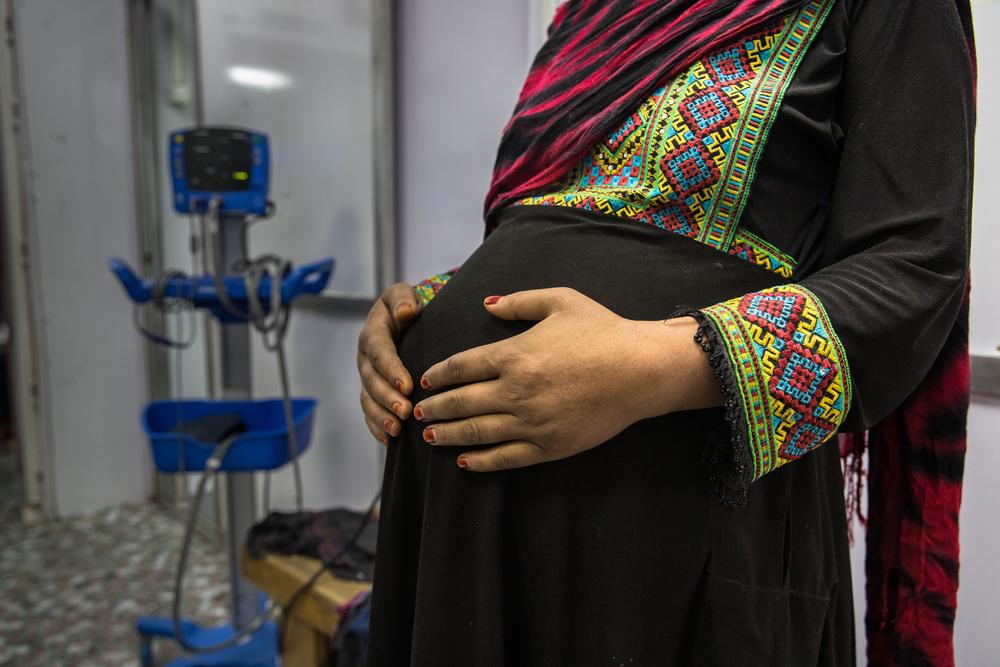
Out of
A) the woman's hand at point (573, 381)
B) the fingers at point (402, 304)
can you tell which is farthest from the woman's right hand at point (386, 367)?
the woman's hand at point (573, 381)

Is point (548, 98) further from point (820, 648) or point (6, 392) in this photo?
point (6, 392)

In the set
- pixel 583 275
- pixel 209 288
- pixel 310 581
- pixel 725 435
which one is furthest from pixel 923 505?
pixel 209 288

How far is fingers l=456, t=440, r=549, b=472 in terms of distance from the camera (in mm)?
432

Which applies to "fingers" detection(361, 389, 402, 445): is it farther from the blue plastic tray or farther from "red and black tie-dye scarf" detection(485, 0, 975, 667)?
the blue plastic tray

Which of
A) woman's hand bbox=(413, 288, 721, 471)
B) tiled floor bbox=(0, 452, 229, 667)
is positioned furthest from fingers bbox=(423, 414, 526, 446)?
tiled floor bbox=(0, 452, 229, 667)

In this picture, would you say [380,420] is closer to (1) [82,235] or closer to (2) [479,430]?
(2) [479,430]

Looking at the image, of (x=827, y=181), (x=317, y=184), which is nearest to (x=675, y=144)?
(x=827, y=181)

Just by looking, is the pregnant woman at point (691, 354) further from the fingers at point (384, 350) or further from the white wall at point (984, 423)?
the white wall at point (984, 423)

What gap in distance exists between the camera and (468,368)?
17.5 inches

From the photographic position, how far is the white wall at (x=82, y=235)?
98.5 inches

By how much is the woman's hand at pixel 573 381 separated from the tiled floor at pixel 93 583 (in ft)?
→ 5.62

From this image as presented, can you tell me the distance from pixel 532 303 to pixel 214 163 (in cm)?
125

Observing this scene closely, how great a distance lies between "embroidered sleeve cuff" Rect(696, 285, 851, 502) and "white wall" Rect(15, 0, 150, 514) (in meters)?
2.86

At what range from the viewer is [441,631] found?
0.49m
